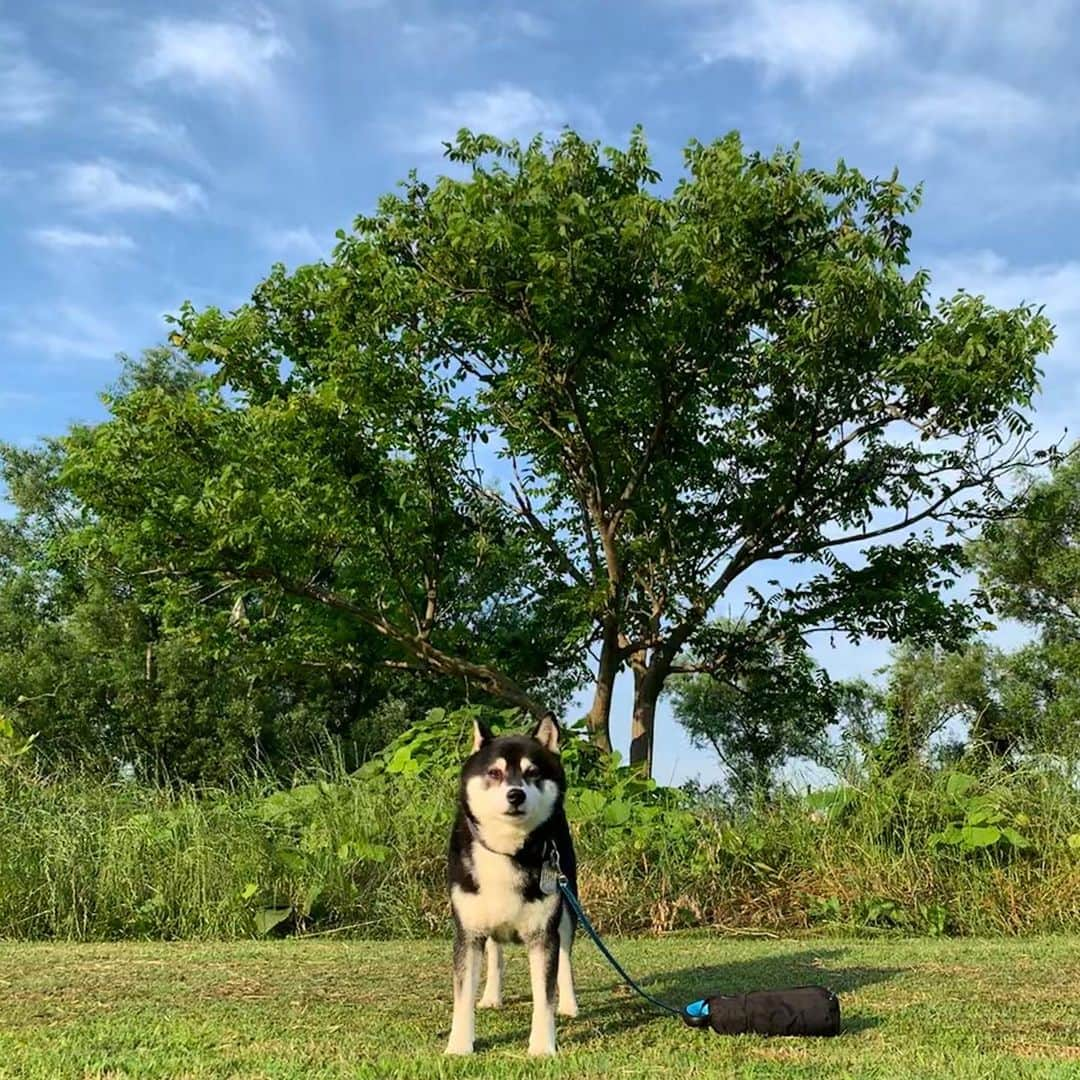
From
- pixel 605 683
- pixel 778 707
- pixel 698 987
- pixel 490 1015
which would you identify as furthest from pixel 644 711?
pixel 490 1015

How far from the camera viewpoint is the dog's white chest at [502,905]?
4.19 metres

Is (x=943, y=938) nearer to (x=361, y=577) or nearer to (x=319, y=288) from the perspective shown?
(x=361, y=577)

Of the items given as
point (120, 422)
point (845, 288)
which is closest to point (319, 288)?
point (120, 422)

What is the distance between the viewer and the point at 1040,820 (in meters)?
9.08

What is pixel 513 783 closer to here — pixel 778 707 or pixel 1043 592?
pixel 778 707

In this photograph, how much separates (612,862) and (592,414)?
10.6 m

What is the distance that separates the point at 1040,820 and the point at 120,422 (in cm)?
1482

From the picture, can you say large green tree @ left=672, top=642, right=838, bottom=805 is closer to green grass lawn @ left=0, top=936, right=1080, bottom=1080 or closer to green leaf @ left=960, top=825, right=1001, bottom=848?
green leaf @ left=960, top=825, right=1001, bottom=848

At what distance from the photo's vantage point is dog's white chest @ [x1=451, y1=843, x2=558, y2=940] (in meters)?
4.19

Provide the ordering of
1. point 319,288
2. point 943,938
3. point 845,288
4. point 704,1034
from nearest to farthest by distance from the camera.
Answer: point 704,1034, point 943,938, point 845,288, point 319,288

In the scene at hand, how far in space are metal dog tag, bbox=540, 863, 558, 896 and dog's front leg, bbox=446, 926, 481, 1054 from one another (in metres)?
0.31

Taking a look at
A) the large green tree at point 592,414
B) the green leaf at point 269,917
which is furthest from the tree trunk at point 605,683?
the green leaf at point 269,917

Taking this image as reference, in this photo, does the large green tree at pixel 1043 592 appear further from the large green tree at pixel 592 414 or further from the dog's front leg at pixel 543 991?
the dog's front leg at pixel 543 991

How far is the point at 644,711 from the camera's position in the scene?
779 inches
